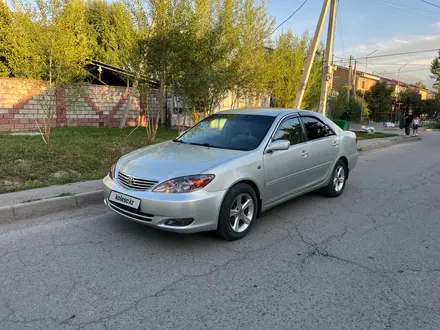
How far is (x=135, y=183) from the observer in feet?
12.7

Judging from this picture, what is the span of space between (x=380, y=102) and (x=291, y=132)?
4826cm

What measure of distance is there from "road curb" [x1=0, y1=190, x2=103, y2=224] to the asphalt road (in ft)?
0.67

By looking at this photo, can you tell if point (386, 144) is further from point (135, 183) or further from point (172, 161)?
point (135, 183)

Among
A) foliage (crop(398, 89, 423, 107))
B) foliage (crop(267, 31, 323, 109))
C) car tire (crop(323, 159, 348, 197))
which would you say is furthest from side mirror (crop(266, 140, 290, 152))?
foliage (crop(398, 89, 423, 107))

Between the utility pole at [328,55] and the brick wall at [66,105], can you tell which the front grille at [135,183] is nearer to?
the brick wall at [66,105]

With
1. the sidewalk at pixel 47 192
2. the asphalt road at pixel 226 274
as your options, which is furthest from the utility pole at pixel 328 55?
the sidewalk at pixel 47 192

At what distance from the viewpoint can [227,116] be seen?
5.40 metres

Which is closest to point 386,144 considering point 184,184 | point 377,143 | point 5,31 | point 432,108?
point 377,143

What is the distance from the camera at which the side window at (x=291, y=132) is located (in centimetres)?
484

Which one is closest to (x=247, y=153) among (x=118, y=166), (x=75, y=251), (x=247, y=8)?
(x=118, y=166)

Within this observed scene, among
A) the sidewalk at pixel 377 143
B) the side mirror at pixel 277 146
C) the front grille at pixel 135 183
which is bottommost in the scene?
the sidewalk at pixel 377 143

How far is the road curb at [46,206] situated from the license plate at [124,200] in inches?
60.9

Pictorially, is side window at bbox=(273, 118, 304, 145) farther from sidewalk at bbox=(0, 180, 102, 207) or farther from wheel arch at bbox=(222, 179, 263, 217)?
sidewalk at bbox=(0, 180, 102, 207)

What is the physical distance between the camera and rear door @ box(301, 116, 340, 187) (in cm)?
532
